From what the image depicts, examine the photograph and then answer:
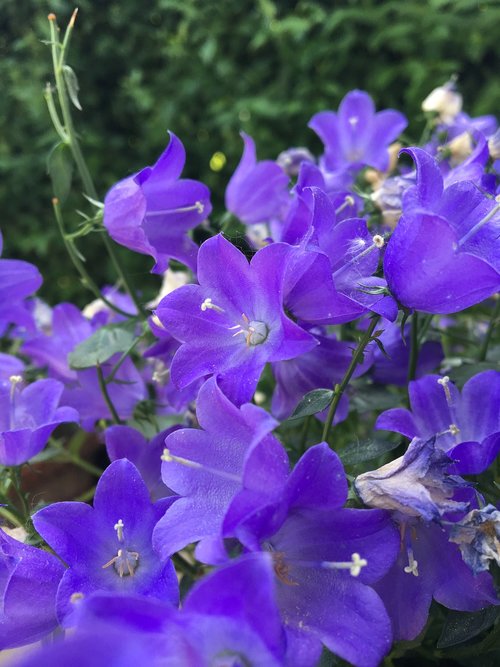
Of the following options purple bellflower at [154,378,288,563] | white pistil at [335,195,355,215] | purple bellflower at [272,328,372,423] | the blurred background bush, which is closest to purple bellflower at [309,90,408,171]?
white pistil at [335,195,355,215]

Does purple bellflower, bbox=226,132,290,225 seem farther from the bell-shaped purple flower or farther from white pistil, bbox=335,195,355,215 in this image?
the bell-shaped purple flower

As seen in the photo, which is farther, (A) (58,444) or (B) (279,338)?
(A) (58,444)

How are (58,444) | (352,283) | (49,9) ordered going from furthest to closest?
(49,9), (58,444), (352,283)

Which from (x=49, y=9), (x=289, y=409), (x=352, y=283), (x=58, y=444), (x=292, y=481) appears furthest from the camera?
(x=49, y=9)

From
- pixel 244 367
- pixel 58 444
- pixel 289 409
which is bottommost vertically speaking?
pixel 58 444

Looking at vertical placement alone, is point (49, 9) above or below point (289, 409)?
above

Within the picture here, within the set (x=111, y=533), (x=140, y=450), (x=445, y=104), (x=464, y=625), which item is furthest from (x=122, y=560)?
(x=445, y=104)

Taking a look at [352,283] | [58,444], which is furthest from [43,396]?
[352,283]

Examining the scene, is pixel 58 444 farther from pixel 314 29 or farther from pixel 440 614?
pixel 314 29
